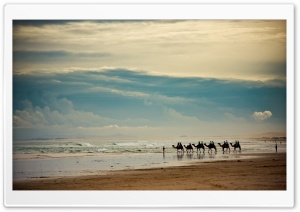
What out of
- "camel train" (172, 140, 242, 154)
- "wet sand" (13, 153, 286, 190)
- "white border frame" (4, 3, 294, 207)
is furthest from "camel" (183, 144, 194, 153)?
"white border frame" (4, 3, 294, 207)

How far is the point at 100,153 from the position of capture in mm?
7895

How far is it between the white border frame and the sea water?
0.63 ft

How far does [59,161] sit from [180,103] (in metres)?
1.49

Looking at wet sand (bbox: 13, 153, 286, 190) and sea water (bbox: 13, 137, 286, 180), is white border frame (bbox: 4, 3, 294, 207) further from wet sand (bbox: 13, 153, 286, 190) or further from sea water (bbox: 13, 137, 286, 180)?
sea water (bbox: 13, 137, 286, 180)

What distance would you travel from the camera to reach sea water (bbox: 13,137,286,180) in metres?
7.76

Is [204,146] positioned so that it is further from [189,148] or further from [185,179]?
[185,179]
